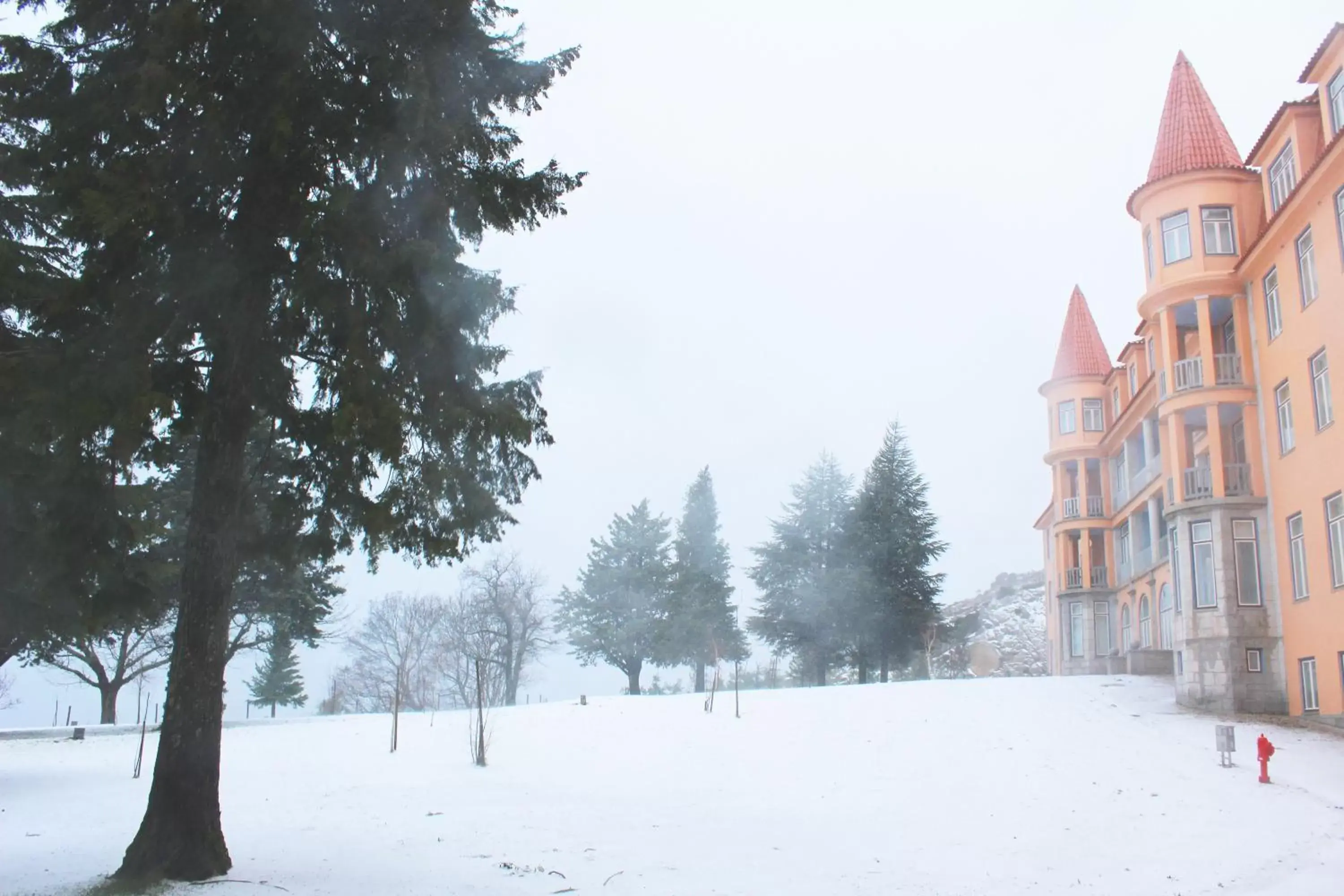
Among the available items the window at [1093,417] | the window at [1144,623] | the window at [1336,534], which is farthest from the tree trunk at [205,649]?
the window at [1093,417]

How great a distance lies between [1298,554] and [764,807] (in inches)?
559

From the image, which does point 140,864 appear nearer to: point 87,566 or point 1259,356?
point 87,566

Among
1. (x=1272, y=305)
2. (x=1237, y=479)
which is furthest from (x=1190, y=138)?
(x=1237, y=479)

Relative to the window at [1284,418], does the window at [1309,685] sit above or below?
below

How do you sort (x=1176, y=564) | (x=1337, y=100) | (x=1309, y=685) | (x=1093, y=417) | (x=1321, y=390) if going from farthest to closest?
1. (x=1093, y=417)
2. (x=1176, y=564)
3. (x=1309, y=685)
4. (x=1321, y=390)
5. (x=1337, y=100)

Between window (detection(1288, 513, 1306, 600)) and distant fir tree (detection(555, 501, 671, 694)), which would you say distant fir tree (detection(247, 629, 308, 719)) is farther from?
window (detection(1288, 513, 1306, 600))

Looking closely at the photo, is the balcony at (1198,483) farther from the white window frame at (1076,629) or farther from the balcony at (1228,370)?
the white window frame at (1076,629)

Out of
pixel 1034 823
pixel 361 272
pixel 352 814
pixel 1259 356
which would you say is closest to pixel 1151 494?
pixel 1259 356

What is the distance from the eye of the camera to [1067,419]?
42625mm

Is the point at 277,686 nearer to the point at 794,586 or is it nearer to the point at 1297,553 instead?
the point at 794,586

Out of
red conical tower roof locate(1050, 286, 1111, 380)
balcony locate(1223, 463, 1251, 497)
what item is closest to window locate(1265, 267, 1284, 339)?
balcony locate(1223, 463, 1251, 497)

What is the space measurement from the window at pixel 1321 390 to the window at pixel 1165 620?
11736 millimetres

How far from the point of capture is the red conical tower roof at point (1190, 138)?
25688mm

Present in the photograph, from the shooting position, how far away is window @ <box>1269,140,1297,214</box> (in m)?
22.5
